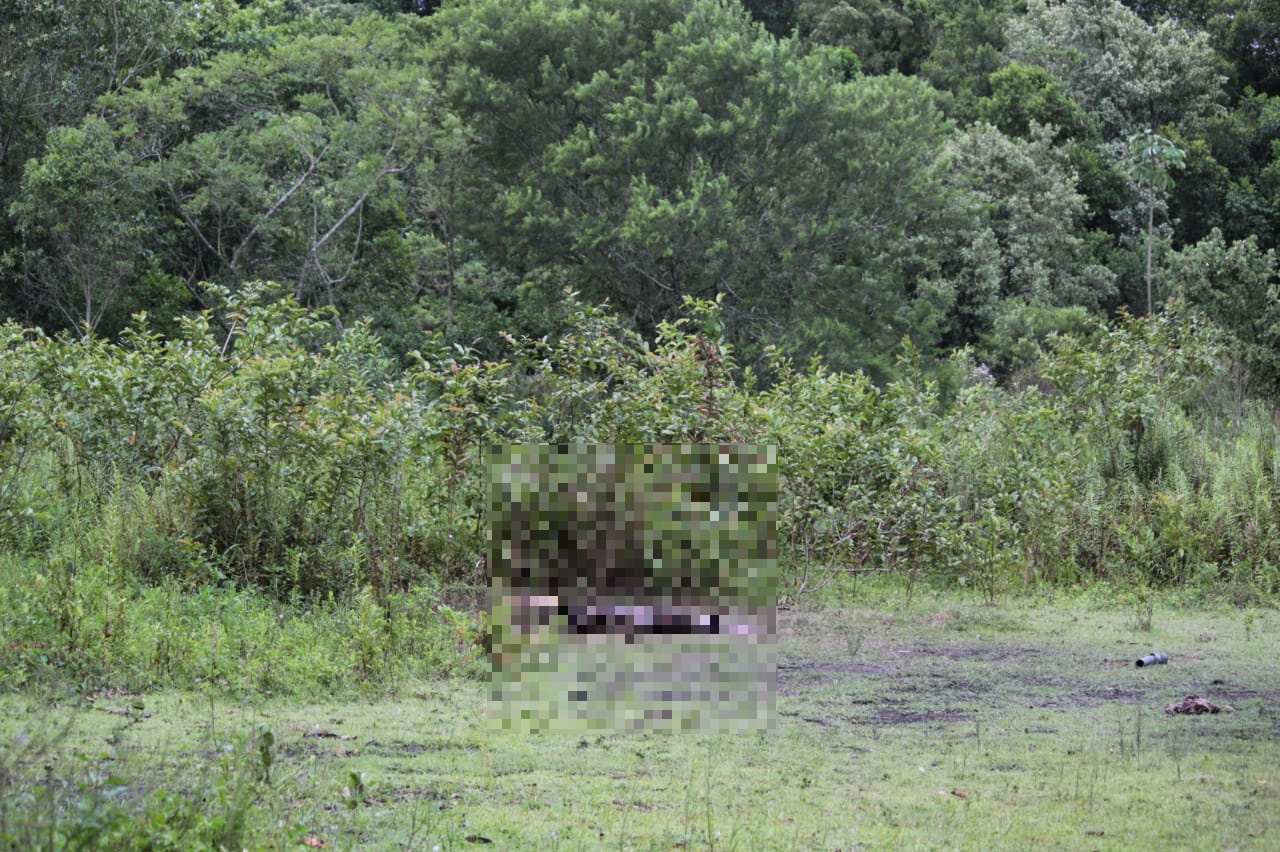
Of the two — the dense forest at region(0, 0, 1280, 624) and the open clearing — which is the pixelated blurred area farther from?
the dense forest at region(0, 0, 1280, 624)

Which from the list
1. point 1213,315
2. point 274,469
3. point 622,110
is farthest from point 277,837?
point 1213,315

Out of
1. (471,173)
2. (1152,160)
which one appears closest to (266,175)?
(471,173)

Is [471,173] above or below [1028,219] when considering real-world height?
below

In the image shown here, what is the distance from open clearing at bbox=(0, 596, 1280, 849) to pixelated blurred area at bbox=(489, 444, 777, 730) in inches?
7.8

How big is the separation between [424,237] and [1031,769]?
18.4 metres

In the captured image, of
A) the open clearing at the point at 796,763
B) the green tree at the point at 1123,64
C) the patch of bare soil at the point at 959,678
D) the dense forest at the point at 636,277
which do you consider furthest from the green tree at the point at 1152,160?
the open clearing at the point at 796,763

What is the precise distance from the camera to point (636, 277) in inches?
810

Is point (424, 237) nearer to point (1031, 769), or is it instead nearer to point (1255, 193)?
point (1031, 769)

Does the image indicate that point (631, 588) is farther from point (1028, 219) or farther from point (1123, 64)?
point (1123, 64)

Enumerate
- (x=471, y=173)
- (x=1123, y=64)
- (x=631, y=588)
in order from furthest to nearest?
1. (x=1123, y=64)
2. (x=471, y=173)
3. (x=631, y=588)

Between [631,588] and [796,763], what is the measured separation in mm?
1502

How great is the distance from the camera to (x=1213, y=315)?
86.4 ft

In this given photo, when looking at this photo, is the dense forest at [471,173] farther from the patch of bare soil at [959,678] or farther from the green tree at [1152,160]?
the patch of bare soil at [959,678]

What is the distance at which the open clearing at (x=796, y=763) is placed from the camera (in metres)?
3.58
